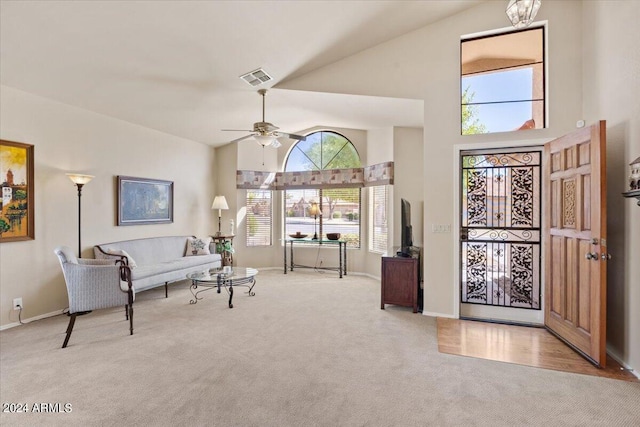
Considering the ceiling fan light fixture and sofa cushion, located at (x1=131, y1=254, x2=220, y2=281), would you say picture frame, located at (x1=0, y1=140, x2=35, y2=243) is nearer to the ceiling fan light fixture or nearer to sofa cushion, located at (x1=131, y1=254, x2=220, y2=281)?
sofa cushion, located at (x1=131, y1=254, x2=220, y2=281)

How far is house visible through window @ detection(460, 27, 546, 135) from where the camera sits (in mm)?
3957

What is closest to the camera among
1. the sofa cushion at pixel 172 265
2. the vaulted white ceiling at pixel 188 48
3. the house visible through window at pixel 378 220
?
the vaulted white ceiling at pixel 188 48

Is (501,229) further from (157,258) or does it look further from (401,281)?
(157,258)

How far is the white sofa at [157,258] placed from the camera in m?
4.63

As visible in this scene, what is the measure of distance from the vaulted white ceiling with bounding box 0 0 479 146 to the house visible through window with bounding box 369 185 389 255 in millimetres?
1654

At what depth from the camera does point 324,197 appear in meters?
7.23

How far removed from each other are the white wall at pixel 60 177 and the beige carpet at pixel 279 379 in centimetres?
52

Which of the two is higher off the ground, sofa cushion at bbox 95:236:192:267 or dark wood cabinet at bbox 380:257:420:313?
sofa cushion at bbox 95:236:192:267

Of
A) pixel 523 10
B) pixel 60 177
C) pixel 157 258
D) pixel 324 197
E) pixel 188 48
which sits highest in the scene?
pixel 188 48

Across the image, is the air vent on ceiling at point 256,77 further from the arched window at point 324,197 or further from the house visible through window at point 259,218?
the house visible through window at point 259,218

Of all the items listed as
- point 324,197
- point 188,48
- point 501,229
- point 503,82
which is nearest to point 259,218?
point 324,197

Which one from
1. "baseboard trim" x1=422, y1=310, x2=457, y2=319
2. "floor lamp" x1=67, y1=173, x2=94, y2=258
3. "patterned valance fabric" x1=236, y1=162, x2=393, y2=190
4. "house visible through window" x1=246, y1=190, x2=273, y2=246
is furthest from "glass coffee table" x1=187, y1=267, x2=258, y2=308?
"patterned valance fabric" x1=236, y1=162, x2=393, y2=190

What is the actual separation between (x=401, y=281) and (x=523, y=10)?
10.6 feet

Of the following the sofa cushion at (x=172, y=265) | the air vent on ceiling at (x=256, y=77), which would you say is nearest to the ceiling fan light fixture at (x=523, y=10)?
the air vent on ceiling at (x=256, y=77)
